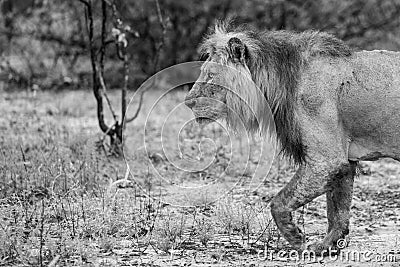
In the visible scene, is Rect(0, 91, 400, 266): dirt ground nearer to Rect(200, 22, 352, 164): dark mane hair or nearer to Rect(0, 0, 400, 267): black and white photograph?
Rect(0, 0, 400, 267): black and white photograph

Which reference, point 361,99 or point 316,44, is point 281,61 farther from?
point 361,99

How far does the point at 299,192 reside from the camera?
455 cm

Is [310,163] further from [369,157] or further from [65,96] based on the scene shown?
[65,96]

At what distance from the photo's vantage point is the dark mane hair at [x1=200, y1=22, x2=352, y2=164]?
4.66m

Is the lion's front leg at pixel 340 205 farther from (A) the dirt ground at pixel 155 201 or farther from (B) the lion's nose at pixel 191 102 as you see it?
(B) the lion's nose at pixel 191 102

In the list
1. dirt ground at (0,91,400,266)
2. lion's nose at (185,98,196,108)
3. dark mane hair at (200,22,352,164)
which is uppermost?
dark mane hair at (200,22,352,164)

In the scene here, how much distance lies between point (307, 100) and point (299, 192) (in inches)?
20.8

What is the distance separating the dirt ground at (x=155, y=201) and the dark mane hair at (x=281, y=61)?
0.84ft

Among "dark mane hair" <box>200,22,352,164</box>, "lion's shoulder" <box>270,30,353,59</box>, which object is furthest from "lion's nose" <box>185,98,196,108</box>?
"lion's shoulder" <box>270,30,353,59</box>

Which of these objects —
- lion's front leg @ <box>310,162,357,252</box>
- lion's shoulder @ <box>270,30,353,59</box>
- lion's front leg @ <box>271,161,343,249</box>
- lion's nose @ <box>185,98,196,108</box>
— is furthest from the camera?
lion's front leg @ <box>310,162,357,252</box>

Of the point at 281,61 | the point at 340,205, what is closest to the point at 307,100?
the point at 281,61

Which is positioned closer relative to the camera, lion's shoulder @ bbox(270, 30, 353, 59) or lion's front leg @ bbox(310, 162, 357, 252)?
lion's shoulder @ bbox(270, 30, 353, 59)

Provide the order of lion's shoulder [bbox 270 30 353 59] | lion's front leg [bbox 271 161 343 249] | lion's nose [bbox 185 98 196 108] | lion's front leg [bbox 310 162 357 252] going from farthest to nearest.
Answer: lion's front leg [bbox 310 162 357 252]
lion's shoulder [bbox 270 30 353 59]
lion's nose [bbox 185 98 196 108]
lion's front leg [bbox 271 161 343 249]

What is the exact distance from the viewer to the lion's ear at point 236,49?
4645 millimetres
